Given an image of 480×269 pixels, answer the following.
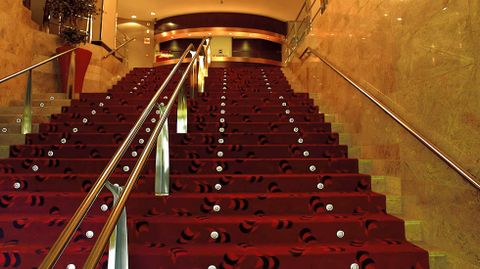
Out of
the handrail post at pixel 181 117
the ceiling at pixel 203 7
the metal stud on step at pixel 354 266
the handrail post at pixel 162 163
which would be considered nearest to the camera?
the metal stud on step at pixel 354 266

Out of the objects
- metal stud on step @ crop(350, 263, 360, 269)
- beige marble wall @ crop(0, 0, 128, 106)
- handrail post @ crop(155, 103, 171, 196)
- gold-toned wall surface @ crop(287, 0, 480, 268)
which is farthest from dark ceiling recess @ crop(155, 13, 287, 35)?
metal stud on step @ crop(350, 263, 360, 269)

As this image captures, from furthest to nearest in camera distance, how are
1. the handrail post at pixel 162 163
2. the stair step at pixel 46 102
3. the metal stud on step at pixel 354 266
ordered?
the stair step at pixel 46 102 < the handrail post at pixel 162 163 < the metal stud on step at pixel 354 266

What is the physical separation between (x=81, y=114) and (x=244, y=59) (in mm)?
10957

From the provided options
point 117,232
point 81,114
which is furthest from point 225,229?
point 81,114

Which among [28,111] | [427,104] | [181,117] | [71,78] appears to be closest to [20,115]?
[28,111]

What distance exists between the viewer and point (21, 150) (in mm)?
3900

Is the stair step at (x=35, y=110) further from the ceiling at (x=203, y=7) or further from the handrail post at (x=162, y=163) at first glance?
the ceiling at (x=203, y=7)

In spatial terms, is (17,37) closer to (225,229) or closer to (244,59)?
(225,229)

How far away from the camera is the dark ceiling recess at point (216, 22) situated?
49.7 feet

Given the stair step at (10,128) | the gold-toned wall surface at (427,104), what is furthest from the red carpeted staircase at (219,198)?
the stair step at (10,128)

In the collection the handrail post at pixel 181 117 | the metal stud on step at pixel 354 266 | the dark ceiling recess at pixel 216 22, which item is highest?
the dark ceiling recess at pixel 216 22

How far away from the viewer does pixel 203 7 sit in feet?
47.9

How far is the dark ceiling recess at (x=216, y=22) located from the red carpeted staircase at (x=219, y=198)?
1090cm

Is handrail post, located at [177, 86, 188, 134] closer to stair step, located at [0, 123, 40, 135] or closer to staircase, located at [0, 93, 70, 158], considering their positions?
staircase, located at [0, 93, 70, 158]
